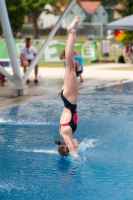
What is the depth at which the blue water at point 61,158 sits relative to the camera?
6812 millimetres

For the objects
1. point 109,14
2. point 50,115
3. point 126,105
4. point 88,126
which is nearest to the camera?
point 88,126

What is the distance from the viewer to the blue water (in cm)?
681

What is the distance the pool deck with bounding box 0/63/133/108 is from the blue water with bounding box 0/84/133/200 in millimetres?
1598

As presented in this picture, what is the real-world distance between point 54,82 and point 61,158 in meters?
12.0

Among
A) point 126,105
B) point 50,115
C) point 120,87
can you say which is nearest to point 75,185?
point 50,115

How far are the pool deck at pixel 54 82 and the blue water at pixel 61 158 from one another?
1598 mm

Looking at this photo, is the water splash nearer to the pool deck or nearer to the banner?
the pool deck

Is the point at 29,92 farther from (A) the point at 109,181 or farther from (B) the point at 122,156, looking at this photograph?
(A) the point at 109,181

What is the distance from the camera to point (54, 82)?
2033 cm

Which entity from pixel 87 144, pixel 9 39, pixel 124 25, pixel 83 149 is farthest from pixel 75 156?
pixel 124 25

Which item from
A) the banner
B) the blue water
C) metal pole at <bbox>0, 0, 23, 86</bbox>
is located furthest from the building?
the blue water

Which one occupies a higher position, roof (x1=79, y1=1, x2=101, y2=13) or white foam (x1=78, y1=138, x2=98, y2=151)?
white foam (x1=78, y1=138, x2=98, y2=151)

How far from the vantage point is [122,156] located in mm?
8602

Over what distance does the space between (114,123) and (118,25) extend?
53.8ft
